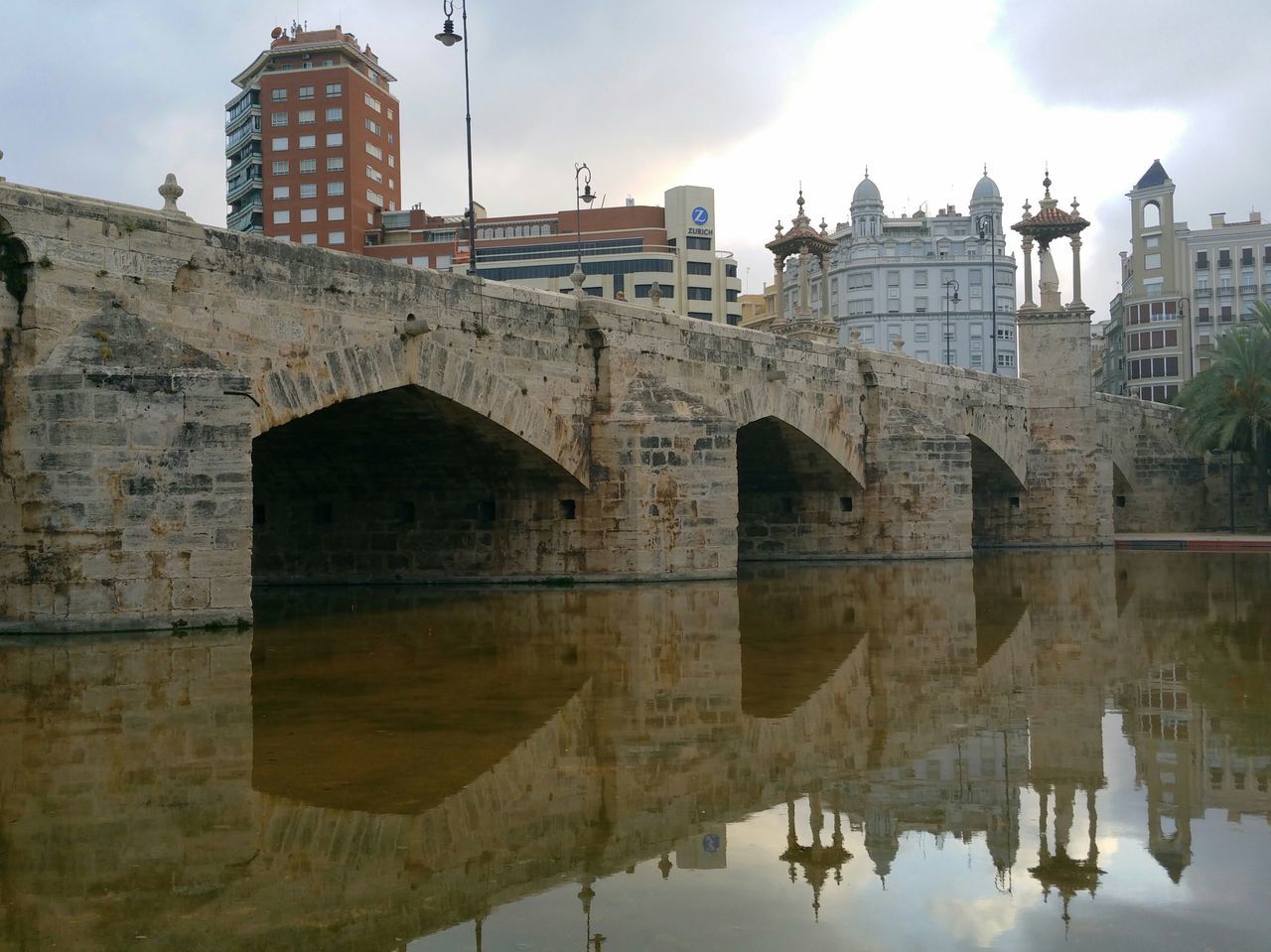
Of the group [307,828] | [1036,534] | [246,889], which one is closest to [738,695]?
[307,828]

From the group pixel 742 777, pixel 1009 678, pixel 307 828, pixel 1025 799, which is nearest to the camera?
pixel 307 828

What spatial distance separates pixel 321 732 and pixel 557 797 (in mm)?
1906

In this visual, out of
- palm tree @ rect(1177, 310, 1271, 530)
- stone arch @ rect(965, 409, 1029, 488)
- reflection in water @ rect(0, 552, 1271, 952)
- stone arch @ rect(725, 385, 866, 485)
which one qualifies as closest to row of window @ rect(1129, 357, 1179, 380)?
palm tree @ rect(1177, 310, 1271, 530)

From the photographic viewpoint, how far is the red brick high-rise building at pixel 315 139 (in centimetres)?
6481

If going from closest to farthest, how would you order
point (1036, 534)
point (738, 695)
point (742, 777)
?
point (742, 777)
point (738, 695)
point (1036, 534)

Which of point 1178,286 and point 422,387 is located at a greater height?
point 1178,286

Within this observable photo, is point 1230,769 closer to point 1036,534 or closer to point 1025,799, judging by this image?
point 1025,799

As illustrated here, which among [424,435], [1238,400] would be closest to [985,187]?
[1238,400]

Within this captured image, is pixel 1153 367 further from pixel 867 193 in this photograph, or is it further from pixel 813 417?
pixel 813 417

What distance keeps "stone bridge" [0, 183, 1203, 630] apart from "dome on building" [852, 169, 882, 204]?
5249cm

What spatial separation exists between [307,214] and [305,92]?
586 cm

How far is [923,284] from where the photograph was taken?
3123 inches

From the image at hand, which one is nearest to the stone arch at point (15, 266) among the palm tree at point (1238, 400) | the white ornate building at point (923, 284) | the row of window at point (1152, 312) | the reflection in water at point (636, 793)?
the reflection in water at point (636, 793)

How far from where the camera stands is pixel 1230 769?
221 inches
